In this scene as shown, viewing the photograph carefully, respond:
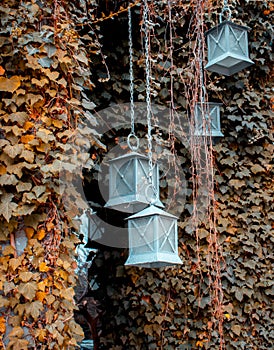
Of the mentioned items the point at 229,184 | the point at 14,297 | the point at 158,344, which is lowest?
the point at 158,344

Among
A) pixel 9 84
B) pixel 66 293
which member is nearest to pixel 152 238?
pixel 66 293

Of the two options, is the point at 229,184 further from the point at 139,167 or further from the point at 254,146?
the point at 139,167

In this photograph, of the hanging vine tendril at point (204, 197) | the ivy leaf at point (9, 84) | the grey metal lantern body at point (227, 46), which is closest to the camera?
the ivy leaf at point (9, 84)

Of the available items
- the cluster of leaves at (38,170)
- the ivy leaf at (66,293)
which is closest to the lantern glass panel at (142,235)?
the cluster of leaves at (38,170)

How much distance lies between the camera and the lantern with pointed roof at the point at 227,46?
2907 millimetres

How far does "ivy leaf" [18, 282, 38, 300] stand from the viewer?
1.99 meters

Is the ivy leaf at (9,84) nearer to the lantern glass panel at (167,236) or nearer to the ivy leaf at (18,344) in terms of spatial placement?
the lantern glass panel at (167,236)

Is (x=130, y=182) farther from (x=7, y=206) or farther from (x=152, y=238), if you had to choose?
(x=7, y=206)

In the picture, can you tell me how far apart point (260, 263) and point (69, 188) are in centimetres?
211

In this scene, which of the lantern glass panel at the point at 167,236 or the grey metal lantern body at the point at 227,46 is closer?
the lantern glass panel at the point at 167,236

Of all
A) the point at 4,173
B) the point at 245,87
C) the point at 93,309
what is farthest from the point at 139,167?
the point at 93,309

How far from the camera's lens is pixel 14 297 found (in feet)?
6.63

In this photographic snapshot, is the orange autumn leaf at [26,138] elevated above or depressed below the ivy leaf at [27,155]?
above

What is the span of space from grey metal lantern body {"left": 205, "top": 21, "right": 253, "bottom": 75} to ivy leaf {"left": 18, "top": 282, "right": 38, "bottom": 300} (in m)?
1.73
